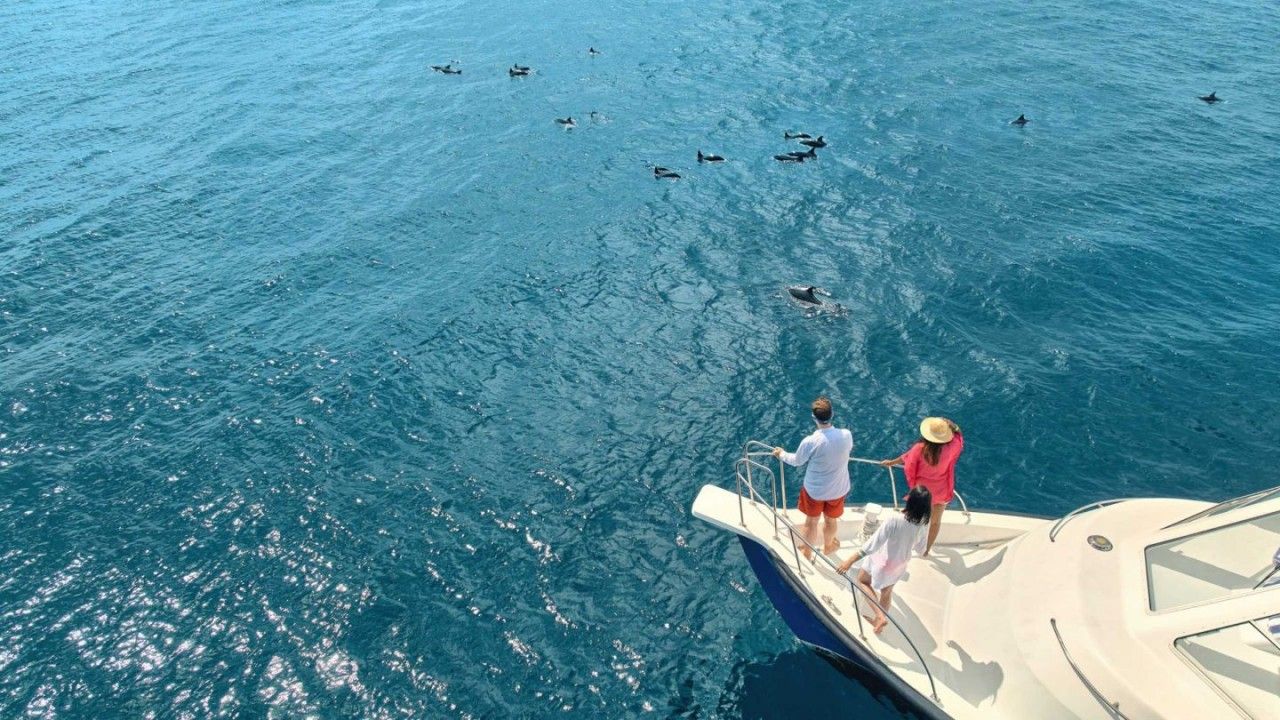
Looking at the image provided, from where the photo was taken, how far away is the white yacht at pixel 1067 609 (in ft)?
35.8

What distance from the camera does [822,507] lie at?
1470 cm

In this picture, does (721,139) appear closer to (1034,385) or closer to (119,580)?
(1034,385)

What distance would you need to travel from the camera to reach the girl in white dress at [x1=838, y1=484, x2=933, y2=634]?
1213cm

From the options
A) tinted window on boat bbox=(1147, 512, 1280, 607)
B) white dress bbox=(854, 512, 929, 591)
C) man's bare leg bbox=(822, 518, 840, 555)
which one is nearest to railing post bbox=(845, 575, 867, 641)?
white dress bbox=(854, 512, 929, 591)

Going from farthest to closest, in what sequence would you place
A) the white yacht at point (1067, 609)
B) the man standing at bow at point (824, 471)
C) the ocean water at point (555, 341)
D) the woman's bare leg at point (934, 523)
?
the ocean water at point (555, 341)
the woman's bare leg at point (934, 523)
the man standing at bow at point (824, 471)
the white yacht at point (1067, 609)

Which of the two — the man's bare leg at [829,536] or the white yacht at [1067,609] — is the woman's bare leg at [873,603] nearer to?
the white yacht at [1067,609]

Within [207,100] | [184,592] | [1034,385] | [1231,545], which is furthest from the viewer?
[207,100]

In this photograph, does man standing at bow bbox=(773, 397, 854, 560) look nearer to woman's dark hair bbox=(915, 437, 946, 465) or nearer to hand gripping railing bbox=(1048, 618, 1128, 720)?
woman's dark hair bbox=(915, 437, 946, 465)

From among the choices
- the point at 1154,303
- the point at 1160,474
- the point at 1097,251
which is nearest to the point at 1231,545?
the point at 1160,474

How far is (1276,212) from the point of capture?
31688mm

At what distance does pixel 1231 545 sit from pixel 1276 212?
89.2ft

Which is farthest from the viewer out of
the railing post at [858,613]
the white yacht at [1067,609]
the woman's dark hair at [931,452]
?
the woman's dark hair at [931,452]

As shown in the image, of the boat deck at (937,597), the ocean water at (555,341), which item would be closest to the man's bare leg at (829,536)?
the boat deck at (937,597)

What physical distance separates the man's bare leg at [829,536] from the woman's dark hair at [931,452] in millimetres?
2196
